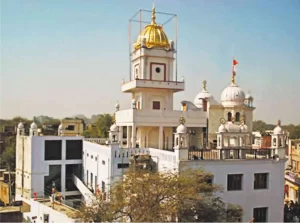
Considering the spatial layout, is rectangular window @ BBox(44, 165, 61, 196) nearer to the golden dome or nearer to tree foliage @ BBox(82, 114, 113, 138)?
the golden dome

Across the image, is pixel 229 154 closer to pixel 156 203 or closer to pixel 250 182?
pixel 250 182

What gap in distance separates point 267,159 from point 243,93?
17.7 feet

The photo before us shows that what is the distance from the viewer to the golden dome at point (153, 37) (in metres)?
17.4

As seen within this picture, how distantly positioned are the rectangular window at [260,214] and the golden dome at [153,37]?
343 inches

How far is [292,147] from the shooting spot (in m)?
24.7

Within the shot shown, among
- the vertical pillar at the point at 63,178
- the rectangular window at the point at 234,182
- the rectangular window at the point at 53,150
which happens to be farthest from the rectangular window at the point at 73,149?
the rectangular window at the point at 234,182

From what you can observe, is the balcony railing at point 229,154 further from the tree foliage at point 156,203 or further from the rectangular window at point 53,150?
the rectangular window at point 53,150

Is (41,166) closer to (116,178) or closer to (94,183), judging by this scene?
(94,183)

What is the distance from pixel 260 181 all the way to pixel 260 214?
1135mm

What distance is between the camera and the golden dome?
17.4 metres

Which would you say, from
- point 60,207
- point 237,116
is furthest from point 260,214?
point 60,207

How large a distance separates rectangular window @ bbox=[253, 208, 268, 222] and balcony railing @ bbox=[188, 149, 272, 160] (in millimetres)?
1811

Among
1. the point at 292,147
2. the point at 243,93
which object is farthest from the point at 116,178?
the point at 292,147

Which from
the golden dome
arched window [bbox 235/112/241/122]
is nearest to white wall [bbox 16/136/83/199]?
the golden dome
